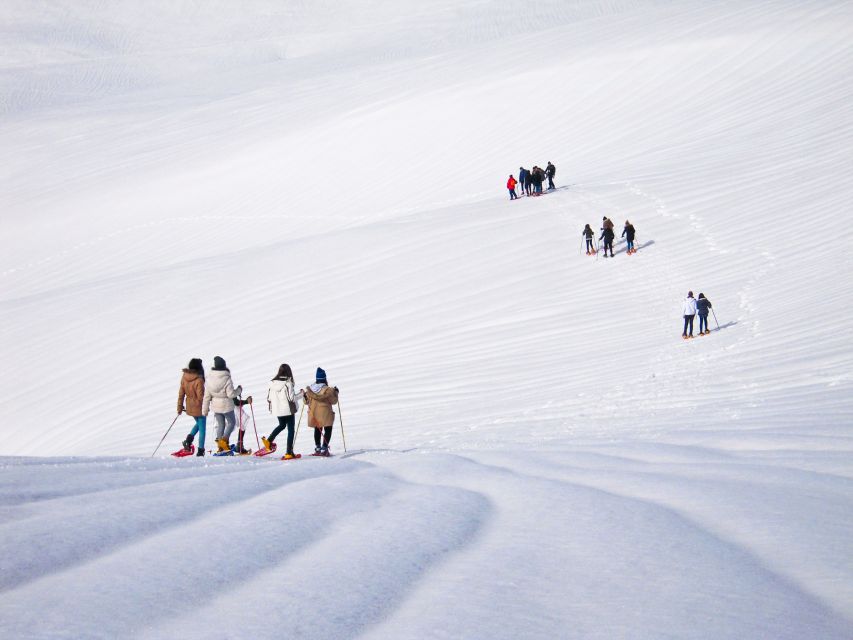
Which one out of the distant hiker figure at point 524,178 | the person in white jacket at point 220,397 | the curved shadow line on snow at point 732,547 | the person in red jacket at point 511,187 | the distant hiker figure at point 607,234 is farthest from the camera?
the distant hiker figure at point 524,178

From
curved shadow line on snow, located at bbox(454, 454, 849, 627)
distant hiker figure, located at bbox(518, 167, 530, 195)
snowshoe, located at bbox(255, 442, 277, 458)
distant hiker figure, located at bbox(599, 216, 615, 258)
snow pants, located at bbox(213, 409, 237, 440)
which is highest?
distant hiker figure, located at bbox(518, 167, 530, 195)

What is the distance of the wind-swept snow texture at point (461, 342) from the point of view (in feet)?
11.2

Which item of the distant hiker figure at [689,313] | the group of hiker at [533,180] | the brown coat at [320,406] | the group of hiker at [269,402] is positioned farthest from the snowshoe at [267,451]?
the group of hiker at [533,180]

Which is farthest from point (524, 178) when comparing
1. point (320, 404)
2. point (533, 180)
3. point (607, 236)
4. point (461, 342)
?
point (320, 404)

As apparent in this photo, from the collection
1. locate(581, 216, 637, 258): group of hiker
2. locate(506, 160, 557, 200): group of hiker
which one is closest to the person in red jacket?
locate(506, 160, 557, 200): group of hiker

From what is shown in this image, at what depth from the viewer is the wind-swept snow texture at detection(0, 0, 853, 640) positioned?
3.43 meters

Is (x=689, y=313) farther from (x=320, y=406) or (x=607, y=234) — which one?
(x=320, y=406)

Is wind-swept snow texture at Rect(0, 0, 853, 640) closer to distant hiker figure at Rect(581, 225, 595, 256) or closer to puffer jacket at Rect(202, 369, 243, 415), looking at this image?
distant hiker figure at Rect(581, 225, 595, 256)

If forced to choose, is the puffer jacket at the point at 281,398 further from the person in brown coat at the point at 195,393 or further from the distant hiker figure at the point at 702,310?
the distant hiker figure at the point at 702,310

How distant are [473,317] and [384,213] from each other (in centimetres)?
1177

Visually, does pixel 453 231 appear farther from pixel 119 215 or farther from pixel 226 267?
pixel 119 215

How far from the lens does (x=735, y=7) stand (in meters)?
39.8

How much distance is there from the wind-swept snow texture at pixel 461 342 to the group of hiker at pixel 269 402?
2.28 feet

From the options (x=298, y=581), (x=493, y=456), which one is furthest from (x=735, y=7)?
(x=298, y=581)
